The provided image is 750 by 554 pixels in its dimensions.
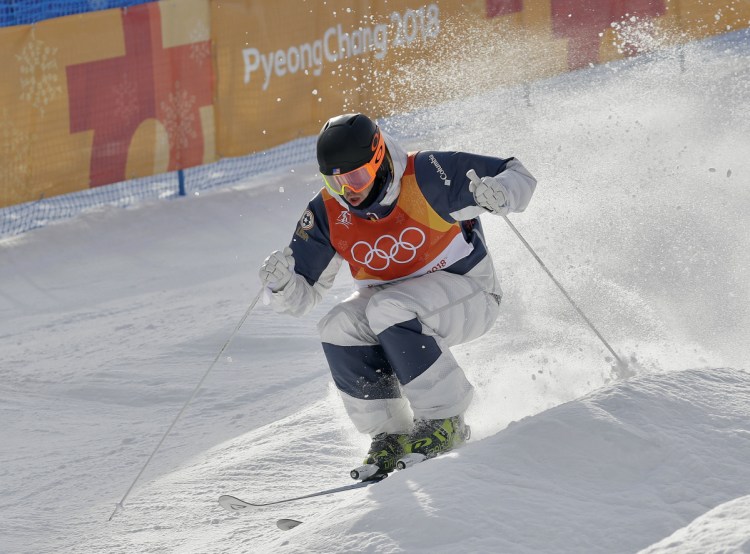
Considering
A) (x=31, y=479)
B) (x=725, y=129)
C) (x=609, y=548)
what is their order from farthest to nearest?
(x=725, y=129)
(x=31, y=479)
(x=609, y=548)

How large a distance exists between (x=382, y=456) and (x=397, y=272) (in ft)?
2.39

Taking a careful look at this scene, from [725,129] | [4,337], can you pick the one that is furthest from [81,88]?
[725,129]

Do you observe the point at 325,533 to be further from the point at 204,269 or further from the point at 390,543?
the point at 204,269

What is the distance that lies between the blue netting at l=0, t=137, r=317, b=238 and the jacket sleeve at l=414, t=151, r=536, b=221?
15.4ft

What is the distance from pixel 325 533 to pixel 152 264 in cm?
490

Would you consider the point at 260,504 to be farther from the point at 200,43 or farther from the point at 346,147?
the point at 200,43

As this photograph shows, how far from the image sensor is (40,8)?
779cm

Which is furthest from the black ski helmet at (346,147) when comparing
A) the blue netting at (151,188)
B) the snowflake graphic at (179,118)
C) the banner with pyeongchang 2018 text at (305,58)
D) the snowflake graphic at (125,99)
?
the banner with pyeongchang 2018 text at (305,58)

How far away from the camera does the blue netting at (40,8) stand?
7.62 meters

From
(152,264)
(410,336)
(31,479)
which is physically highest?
(410,336)

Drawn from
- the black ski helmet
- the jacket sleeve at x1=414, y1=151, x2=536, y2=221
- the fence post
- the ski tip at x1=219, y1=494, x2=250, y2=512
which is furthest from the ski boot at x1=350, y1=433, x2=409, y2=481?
the fence post

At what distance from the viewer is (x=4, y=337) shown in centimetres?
631

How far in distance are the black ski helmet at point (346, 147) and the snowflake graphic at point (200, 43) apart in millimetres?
4945

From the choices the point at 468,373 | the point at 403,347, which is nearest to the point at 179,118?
the point at 468,373
